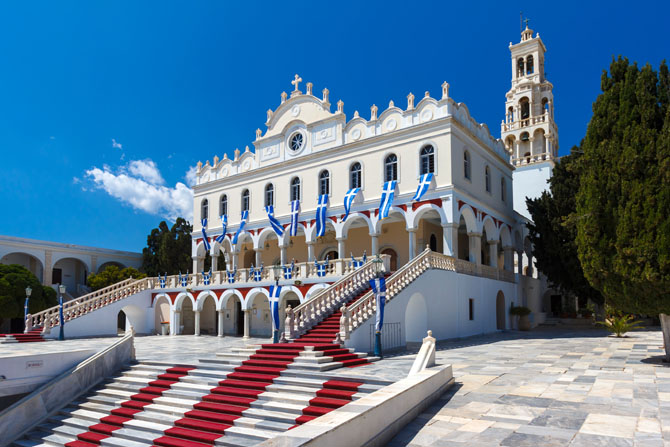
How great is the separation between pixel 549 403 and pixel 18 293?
32224 mm

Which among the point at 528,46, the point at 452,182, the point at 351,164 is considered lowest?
the point at 452,182

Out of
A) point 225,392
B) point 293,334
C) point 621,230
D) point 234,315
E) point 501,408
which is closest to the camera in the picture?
point 501,408

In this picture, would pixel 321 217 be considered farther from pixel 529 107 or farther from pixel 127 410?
pixel 529 107

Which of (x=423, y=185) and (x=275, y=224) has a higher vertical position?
(x=423, y=185)

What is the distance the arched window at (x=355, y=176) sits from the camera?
27000mm

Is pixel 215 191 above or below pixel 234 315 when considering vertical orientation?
above

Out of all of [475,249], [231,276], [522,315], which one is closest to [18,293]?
[231,276]

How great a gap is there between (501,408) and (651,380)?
4428 mm

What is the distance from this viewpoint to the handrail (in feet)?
52.4

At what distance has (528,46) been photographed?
1860 inches

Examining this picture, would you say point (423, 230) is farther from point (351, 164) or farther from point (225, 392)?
point (225, 392)

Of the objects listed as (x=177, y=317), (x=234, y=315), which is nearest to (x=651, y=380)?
(x=234, y=315)

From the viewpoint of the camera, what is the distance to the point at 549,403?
31.1ft

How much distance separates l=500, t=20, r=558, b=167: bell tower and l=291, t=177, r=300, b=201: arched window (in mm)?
22502
